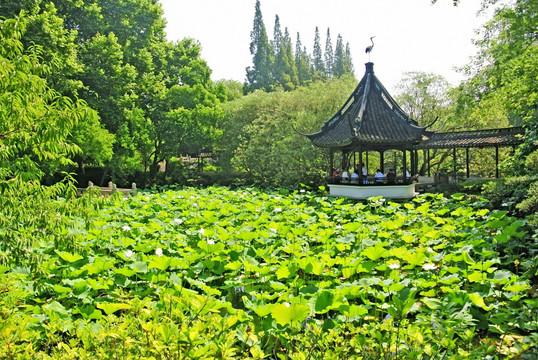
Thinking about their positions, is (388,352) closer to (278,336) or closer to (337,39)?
(278,336)

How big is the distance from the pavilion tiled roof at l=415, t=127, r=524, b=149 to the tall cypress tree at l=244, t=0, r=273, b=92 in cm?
2930

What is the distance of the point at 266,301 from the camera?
428cm

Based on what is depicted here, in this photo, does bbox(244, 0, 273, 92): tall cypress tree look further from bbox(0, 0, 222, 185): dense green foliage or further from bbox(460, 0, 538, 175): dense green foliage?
bbox(460, 0, 538, 175): dense green foliage

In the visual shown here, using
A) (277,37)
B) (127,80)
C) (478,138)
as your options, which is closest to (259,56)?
(277,37)

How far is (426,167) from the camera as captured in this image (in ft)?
83.9

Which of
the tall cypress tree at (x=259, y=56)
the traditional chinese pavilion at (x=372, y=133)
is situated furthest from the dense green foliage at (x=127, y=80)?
the tall cypress tree at (x=259, y=56)

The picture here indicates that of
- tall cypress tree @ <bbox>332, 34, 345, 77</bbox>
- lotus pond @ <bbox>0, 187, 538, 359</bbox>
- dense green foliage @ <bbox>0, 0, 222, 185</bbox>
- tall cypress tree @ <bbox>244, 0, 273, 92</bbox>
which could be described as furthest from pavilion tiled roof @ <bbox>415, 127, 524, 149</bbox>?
tall cypress tree @ <bbox>332, 34, 345, 77</bbox>

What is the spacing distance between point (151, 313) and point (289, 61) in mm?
49014

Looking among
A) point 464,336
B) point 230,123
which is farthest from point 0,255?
point 230,123

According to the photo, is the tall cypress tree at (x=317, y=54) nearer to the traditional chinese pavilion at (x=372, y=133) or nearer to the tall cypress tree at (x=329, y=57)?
the tall cypress tree at (x=329, y=57)

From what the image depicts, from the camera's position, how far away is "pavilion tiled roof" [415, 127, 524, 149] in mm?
17164

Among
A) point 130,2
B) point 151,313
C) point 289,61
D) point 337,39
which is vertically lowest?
point 151,313

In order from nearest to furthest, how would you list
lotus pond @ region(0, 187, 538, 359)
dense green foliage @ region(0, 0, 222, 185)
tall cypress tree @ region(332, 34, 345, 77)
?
1. lotus pond @ region(0, 187, 538, 359)
2. dense green foliage @ region(0, 0, 222, 185)
3. tall cypress tree @ region(332, 34, 345, 77)

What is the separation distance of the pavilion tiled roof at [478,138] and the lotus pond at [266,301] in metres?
12.6
